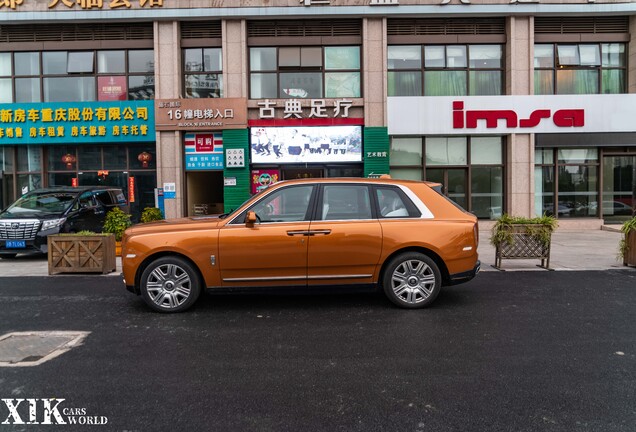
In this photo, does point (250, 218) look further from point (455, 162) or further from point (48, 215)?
point (455, 162)

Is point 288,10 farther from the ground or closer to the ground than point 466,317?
farther from the ground

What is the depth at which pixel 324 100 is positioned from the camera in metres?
15.5

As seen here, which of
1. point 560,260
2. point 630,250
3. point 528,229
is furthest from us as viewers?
point 560,260

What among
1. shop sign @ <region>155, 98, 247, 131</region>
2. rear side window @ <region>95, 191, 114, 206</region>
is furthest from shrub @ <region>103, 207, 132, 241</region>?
shop sign @ <region>155, 98, 247, 131</region>

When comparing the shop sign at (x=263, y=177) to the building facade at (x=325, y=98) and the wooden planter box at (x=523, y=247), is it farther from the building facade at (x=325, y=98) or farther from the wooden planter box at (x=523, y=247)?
the wooden planter box at (x=523, y=247)

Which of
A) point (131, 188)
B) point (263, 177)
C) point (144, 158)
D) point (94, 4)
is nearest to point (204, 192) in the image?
point (144, 158)

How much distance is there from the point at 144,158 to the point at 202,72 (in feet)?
13.0

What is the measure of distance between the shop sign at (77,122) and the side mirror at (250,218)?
11819 millimetres

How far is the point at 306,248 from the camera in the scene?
5508 mm

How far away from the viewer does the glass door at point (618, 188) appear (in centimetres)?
1612

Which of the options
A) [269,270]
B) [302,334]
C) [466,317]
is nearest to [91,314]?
[269,270]

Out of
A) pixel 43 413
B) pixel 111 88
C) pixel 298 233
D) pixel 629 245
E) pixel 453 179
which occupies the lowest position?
Answer: pixel 43 413

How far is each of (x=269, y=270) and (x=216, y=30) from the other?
13.2m

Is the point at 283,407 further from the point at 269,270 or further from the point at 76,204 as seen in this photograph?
the point at 76,204
